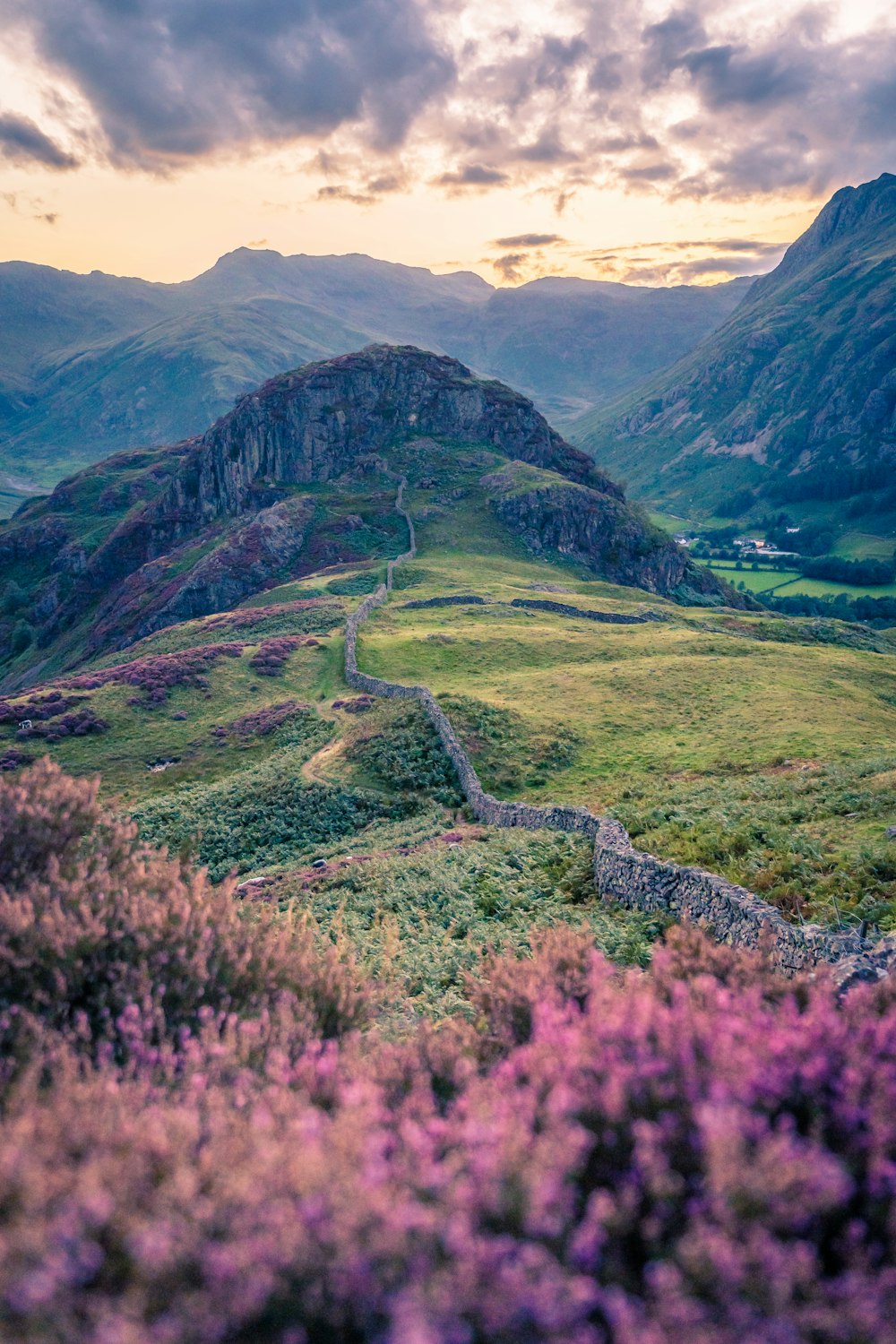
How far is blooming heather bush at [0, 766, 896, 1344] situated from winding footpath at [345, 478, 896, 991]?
3991mm

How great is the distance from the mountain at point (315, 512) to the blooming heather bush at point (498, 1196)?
110 m

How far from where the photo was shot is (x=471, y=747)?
42.0m

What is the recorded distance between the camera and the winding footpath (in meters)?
14.0

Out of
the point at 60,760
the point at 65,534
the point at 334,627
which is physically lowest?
the point at 60,760

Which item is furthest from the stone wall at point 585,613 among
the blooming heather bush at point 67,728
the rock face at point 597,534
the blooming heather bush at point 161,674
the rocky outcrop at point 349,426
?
the rocky outcrop at point 349,426

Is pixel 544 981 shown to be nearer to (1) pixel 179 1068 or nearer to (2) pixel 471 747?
(1) pixel 179 1068

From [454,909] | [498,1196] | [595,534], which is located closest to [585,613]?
[595,534]

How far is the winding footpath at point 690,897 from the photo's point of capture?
14008 mm

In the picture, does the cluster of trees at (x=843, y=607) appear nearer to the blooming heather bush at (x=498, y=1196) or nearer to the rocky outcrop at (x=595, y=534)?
the rocky outcrop at (x=595, y=534)

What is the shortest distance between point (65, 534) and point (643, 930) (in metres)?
178

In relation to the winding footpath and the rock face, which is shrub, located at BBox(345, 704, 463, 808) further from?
the rock face

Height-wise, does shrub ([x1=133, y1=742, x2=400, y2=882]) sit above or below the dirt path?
below

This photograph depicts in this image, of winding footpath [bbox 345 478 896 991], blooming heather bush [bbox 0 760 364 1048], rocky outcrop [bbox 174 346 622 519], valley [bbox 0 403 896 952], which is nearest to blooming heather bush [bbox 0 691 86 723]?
valley [bbox 0 403 896 952]

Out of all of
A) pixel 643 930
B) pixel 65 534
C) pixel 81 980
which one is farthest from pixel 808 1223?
pixel 65 534
